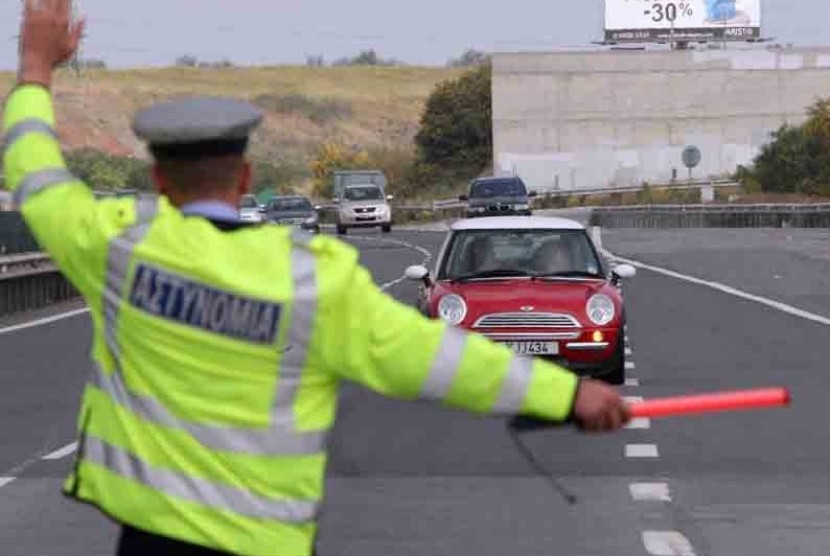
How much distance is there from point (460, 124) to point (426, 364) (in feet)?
379

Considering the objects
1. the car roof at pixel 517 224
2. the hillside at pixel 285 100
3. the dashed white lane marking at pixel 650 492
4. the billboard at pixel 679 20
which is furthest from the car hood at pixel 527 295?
the hillside at pixel 285 100

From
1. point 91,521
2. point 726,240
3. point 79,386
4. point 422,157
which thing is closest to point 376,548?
point 91,521

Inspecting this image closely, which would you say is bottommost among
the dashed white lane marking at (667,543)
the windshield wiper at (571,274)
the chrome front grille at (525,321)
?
the dashed white lane marking at (667,543)

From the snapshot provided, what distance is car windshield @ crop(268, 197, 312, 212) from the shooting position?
6875 cm

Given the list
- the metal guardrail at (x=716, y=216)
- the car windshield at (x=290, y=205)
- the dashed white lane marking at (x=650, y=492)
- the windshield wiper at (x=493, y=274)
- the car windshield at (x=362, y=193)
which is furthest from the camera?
the car windshield at (x=362, y=193)

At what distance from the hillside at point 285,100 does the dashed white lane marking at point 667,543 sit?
486 ft

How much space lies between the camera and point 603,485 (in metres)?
13.6

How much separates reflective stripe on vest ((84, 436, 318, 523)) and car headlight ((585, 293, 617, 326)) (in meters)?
15.0

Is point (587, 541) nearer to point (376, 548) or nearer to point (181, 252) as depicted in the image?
point (376, 548)

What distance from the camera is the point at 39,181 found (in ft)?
16.6

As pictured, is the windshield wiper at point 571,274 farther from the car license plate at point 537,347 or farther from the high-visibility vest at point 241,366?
the high-visibility vest at point 241,366

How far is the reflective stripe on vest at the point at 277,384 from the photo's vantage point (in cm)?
486

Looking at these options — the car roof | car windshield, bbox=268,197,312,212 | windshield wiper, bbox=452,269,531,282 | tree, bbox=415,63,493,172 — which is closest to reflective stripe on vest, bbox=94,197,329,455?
windshield wiper, bbox=452,269,531,282

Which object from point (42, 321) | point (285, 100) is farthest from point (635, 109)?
point (285, 100)
